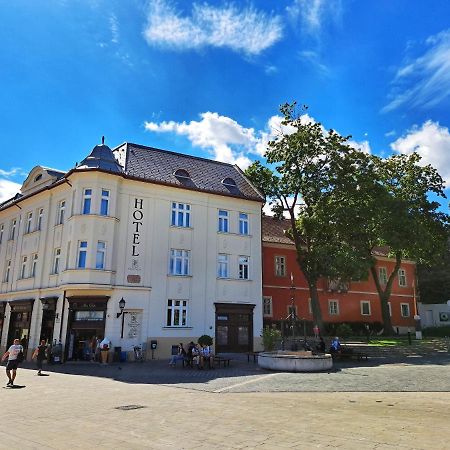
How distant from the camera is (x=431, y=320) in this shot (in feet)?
178

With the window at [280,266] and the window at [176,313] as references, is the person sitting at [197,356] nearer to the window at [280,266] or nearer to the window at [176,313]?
the window at [176,313]

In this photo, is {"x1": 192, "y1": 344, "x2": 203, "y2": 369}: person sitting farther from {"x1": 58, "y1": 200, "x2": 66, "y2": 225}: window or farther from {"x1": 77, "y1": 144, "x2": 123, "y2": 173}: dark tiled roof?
{"x1": 58, "y1": 200, "x2": 66, "y2": 225}: window

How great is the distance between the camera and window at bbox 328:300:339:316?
44406mm

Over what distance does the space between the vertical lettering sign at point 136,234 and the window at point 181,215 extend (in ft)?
7.36

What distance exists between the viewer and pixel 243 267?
102 feet

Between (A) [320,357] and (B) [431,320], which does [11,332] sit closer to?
(A) [320,357]

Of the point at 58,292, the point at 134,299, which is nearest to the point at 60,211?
the point at 58,292

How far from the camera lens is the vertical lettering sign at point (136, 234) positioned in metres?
27.1

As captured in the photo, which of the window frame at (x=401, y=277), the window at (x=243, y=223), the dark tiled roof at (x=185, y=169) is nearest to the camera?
the dark tiled roof at (x=185, y=169)

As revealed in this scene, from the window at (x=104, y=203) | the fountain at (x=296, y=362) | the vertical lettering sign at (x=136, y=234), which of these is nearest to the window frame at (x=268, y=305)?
the vertical lettering sign at (x=136, y=234)

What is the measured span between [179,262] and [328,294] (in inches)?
831

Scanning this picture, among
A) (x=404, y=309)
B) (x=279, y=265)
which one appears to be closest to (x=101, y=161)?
(x=279, y=265)

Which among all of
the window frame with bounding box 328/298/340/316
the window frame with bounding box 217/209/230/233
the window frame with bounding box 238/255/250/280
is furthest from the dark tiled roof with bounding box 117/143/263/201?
the window frame with bounding box 328/298/340/316

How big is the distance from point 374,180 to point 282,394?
22202 mm
